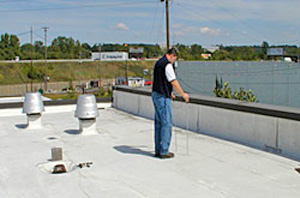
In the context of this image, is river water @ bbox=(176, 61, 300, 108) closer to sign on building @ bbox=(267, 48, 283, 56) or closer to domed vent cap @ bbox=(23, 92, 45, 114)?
domed vent cap @ bbox=(23, 92, 45, 114)

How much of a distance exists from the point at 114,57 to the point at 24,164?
316 ft

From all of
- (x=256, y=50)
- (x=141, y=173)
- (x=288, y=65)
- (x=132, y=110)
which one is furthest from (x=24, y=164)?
(x=256, y=50)

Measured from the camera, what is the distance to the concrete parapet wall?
508 centimetres

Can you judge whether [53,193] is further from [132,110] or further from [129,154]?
[132,110]

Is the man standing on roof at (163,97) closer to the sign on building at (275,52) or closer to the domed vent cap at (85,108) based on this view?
the domed vent cap at (85,108)

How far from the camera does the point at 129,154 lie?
5410 millimetres

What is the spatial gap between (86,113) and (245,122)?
2.83m

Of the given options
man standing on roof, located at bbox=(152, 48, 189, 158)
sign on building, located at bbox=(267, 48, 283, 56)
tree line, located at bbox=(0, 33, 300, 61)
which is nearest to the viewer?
man standing on roof, located at bbox=(152, 48, 189, 158)

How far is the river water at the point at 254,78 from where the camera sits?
1031 inches

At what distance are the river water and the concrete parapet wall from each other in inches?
777

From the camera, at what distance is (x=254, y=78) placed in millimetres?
29719

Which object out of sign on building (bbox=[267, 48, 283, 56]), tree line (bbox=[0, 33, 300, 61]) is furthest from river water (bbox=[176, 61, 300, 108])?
tree line (bbox=[0, 33, 300, 61])

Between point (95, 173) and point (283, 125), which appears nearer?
point (95, 173)

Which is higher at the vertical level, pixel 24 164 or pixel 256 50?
pixel 256 50
